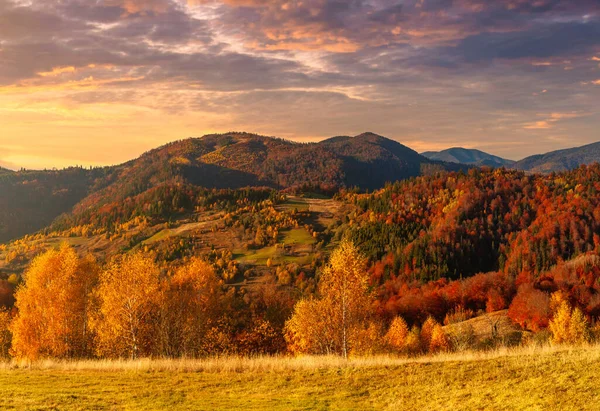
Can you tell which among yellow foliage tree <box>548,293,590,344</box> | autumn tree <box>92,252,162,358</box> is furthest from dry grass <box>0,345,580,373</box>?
yellow foliage tree <box>548,293,590,344</box>

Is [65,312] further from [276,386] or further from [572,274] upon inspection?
[572,274]

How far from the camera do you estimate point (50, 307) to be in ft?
170

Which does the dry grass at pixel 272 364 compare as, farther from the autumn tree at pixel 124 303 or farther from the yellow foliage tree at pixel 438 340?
the yellow foliage tree at pixel 438 340

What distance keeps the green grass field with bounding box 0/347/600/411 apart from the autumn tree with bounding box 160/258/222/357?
115 feet

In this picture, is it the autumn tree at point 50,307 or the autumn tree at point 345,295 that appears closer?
the autumn tree at point 345,295

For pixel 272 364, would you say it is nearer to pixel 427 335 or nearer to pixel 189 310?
pixel 189 310

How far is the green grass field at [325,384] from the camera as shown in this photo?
1892 cm

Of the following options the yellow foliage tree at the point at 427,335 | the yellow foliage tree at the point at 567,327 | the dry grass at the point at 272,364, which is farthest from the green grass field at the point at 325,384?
the yellow foliage tree at the point at 427,335

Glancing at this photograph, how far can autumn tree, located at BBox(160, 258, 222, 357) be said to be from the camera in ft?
216

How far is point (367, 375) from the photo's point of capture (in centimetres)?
2450

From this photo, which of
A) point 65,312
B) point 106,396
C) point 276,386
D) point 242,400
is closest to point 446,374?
point 276,386

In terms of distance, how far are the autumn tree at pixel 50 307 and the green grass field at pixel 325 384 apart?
25573 millimetres

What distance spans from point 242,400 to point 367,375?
7.13 meters

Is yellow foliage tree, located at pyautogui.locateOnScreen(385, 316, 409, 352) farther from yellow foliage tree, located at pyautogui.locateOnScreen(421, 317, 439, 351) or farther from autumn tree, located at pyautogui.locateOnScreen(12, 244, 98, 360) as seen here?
autumn tree, located at pyautogui.locateOnScreen(12, 244, 98, 360)
